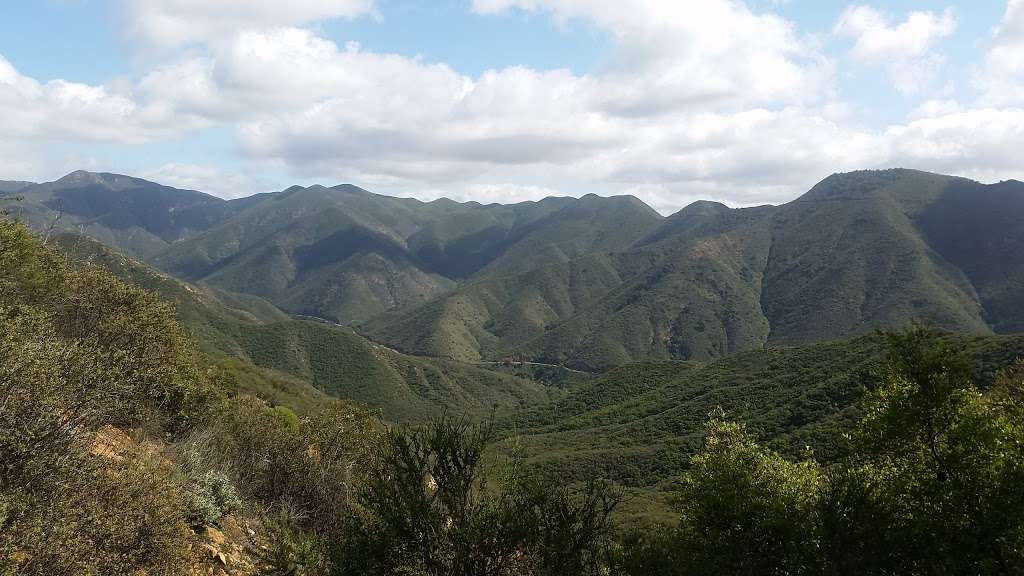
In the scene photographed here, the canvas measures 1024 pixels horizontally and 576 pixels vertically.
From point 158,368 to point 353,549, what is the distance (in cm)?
1696

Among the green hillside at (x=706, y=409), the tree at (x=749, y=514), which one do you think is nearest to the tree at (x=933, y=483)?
the tree at (x=749, y=514)

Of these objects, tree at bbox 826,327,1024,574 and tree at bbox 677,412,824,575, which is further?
tree at bbox 677,412,824,575

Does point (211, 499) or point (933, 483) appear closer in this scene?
point (933, 483)

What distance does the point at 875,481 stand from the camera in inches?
724

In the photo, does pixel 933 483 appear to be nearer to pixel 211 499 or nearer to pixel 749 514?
pixel 749 514

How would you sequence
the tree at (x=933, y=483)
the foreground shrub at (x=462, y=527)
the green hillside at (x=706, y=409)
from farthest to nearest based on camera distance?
the green hillside at (x=706, y=409)
the tree at (x=933, y=483)
the foreground shrub at (x=462, y=527)

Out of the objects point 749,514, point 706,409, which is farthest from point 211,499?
point 706,409

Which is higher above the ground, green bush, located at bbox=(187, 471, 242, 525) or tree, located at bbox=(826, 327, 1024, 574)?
tree, located at bbox=(826, 327, 1024, 574)

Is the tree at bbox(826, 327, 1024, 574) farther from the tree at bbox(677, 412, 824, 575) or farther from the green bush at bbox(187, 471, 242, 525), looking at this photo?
the green bush at bbox(187, 471, 242, 525)

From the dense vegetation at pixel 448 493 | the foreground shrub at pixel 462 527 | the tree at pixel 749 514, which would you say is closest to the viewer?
the dense vegetation at pixel 448 493

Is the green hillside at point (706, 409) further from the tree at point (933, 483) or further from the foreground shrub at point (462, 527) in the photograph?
the foreground shrub at point (462, 527)

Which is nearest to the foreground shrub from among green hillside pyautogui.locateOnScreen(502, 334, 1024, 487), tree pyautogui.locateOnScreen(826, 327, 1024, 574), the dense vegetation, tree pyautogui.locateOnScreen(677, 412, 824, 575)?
the dense vegetation

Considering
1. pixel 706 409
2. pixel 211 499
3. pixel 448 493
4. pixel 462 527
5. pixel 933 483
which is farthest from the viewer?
pixel 706 409

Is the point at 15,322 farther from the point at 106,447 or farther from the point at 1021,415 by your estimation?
the point at 1021,415
